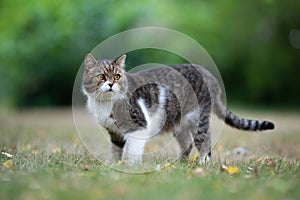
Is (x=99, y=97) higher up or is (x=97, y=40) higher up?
(x=97, y=40)

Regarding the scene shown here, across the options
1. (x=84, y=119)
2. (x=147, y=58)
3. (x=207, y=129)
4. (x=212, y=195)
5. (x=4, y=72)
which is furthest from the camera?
(x=4, y=72)

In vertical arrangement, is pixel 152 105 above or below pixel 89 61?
below

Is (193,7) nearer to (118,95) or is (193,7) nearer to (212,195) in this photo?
(118,95)

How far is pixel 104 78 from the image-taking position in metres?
4.80

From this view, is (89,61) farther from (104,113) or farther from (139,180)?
(139,180)

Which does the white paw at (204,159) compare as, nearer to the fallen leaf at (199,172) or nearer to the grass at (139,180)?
the grass at (139,180)

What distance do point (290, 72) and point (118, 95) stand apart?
14446 mm

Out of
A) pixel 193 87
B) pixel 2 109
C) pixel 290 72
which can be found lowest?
pixel 2 109

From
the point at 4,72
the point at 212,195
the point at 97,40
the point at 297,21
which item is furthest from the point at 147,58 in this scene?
the point at 212,195

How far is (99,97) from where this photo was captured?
4828mm

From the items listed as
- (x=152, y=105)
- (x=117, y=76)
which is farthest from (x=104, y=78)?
(x=152, y=105)

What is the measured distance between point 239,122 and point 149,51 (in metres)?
9.68

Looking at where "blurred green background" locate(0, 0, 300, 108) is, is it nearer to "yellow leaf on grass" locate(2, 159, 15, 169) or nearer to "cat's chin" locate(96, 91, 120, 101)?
"cat's chin" locate(96, 91, 120, 101)

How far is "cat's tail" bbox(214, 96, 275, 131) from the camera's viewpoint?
4862mm
